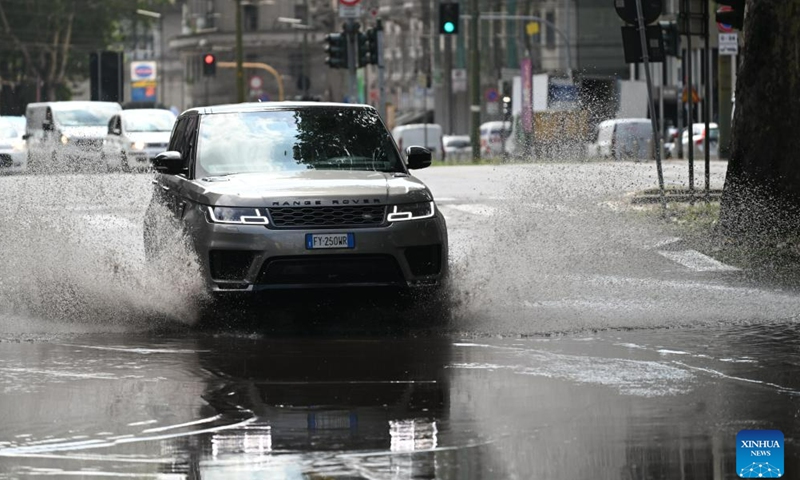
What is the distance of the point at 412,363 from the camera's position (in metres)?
9.92

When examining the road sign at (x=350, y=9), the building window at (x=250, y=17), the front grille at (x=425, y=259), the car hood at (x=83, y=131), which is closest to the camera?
the front grille at (x=425, y=259)

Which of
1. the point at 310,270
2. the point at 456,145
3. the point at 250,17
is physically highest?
the point at 250,17

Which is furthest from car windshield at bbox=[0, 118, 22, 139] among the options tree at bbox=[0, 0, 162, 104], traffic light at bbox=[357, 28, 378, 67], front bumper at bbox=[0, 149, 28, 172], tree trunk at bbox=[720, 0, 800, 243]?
tree at bbox=[0, 0, 162, 104]

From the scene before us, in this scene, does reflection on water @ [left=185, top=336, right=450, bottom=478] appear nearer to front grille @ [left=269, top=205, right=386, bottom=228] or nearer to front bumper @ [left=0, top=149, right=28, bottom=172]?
front grille @ [left=269, top=205, right=386, bottom=228]

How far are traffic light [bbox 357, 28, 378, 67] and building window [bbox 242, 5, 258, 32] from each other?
306 ft

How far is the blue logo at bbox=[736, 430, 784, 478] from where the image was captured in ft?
21.7

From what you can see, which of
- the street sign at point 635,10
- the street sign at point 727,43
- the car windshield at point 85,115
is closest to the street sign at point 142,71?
the car windshield at point 85,115

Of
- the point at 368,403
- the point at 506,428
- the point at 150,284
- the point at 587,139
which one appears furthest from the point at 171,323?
the point at 587,139

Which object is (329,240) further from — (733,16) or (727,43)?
(727,43)

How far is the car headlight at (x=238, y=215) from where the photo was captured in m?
11.6

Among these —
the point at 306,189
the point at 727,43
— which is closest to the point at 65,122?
the point at 727,43

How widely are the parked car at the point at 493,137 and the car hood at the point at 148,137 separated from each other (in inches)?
1094

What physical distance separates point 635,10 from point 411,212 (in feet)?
37.2

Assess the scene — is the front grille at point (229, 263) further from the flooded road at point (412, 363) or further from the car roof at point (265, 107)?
the car roof at point (265, 107)
